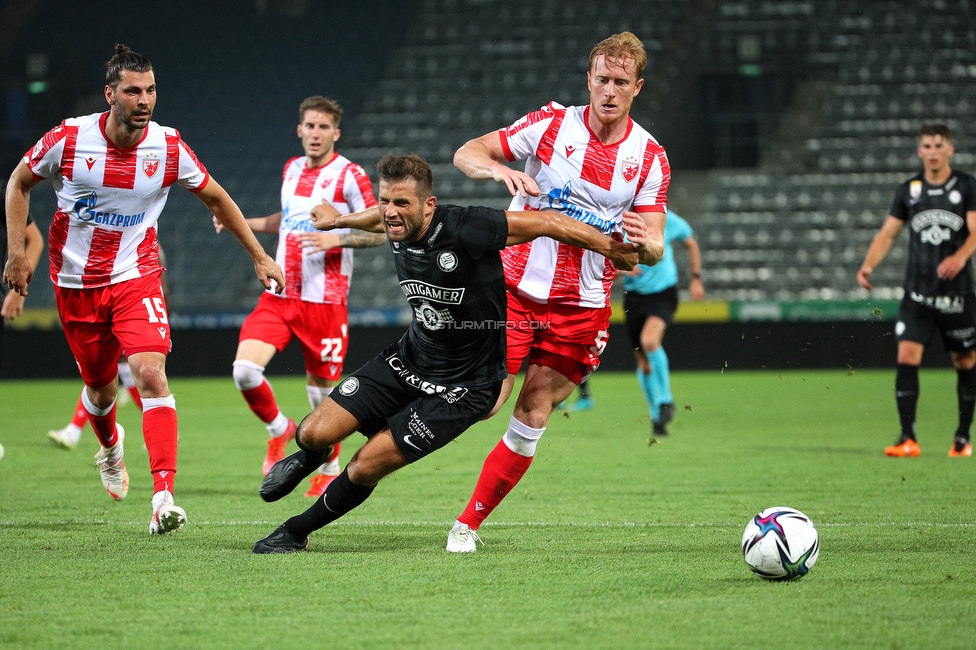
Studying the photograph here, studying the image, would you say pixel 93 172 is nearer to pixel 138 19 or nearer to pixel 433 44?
pixel 433 44

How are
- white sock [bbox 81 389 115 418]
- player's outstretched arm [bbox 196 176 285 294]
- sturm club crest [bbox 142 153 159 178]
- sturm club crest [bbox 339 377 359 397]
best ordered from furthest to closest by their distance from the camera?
white sock [bbox 81 389 115 418] < player's outstretched arm [bbox 196 176 285 294] < sturm club crest [bbox 142 153 159 178] < sturm club crest [bbox 339 377 359 397]

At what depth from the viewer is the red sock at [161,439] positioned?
5238 mm

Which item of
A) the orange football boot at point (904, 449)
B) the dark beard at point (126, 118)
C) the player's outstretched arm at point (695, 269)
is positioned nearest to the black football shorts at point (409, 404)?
the dark beard at point (126, 118)

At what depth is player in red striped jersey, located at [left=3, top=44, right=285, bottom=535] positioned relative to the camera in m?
5.23

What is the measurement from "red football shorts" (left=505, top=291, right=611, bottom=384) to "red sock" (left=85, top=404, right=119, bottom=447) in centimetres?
226

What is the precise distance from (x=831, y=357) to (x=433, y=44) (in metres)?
8.99

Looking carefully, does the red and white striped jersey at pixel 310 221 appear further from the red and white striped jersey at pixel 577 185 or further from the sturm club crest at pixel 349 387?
the sturm club crest at pixel 349 387

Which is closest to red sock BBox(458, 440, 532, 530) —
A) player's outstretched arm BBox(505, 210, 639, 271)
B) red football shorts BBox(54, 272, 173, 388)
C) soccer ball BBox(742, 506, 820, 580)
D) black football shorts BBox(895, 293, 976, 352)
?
player's outstretched arm BBox(505, 210, 639, 271)

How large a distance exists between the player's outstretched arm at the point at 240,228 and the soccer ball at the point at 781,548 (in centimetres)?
258

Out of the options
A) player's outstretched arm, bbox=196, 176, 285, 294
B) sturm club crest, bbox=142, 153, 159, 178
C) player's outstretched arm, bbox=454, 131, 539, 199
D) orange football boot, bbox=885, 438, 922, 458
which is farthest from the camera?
orange football boot, bbox=885, 438, 922, 458

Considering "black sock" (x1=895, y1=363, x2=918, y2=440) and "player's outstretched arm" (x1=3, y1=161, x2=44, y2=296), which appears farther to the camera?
"black sock" (x1=895, y1=363, x2=918, y2=440)

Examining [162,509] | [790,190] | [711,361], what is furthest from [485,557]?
[790,190]

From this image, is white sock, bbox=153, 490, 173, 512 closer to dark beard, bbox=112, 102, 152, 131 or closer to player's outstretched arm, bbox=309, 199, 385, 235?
player's outstretched arm, bbox=309, 199, 385, 235

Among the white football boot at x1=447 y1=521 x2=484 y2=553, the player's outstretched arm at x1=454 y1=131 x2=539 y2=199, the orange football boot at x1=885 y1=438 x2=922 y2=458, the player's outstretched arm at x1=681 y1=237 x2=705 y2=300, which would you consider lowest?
the orange football boot at x1=885 y1=438 x2=922 y2=458
